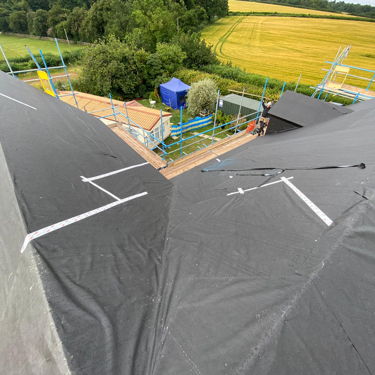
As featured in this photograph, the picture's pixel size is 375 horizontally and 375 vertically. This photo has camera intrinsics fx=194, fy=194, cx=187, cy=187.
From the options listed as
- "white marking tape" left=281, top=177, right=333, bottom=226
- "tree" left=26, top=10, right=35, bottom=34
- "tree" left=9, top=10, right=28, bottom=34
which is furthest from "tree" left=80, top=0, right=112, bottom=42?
"white marking tape" left=281, top=177, right=333, bottom=226

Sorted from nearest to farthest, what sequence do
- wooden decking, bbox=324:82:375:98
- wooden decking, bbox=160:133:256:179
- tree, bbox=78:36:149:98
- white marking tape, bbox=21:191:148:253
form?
white marking tape, bbox=21:191:148:253
wooden decking, bbox=160:133:256:179
wooden decking, bbox=324:82:375:98
tree, bbox=78:36:149:98

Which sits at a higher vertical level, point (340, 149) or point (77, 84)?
point (340, 149)

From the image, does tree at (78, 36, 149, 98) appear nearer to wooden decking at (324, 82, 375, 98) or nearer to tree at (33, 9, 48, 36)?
wooden decking at (324, 82, 375, 98)

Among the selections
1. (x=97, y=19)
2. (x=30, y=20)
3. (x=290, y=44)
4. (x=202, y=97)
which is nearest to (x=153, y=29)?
(x=97, y=19)

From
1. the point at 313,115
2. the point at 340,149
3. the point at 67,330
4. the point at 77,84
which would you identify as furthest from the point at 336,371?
the point at 77,84

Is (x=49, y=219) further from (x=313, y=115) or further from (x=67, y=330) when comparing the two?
(x=313, y=115)
